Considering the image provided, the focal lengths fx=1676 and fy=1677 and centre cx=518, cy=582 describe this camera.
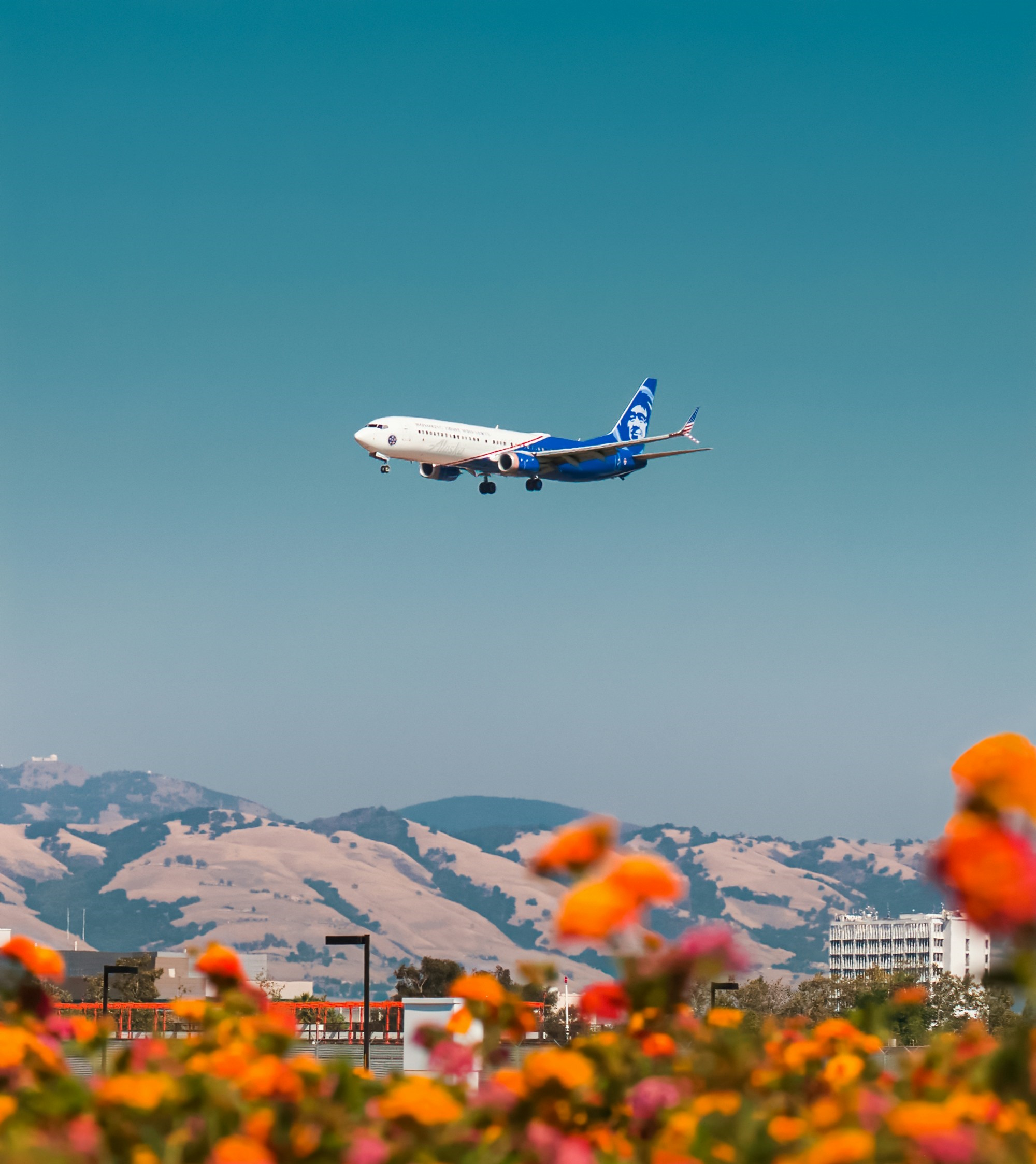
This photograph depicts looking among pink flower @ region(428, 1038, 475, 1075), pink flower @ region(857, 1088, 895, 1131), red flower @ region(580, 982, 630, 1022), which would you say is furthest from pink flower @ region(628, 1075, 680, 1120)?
pink flower @ region(857, 1088, 895, 1131)

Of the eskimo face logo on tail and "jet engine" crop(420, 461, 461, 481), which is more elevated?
the eskimo face logo on tail

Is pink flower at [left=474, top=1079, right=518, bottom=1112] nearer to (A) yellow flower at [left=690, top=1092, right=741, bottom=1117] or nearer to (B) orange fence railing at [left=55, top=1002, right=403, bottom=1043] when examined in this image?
(A) yellow flower at [left=690, top=1092, right=741, bottom=1117]

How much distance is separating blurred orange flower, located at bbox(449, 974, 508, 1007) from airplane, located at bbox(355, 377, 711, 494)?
6851 centimetres

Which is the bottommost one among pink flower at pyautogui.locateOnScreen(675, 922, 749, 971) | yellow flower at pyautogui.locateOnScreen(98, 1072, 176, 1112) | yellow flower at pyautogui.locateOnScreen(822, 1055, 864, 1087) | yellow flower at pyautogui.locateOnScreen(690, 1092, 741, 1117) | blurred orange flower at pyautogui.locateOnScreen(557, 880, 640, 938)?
yellow flower at pyautogui.locateOnScreen(690, 1092, 741, 1117)

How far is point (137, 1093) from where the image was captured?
6.51 m

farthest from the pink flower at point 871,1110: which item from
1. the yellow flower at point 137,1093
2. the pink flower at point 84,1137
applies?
the pink flower at point 84,1137

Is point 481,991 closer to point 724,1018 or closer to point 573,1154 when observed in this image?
point 724,1018

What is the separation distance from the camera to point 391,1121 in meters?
6.41

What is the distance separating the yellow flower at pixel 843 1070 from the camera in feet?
26.2

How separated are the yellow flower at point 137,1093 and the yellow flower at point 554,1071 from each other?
1.47 meters

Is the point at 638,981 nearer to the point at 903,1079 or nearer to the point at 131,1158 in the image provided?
the point at 903,1079

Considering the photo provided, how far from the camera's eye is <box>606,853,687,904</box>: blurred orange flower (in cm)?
616

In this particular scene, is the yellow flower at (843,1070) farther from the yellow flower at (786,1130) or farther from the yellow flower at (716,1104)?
the yellow flower at (786,1130)

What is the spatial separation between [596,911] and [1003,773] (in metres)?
1.50
